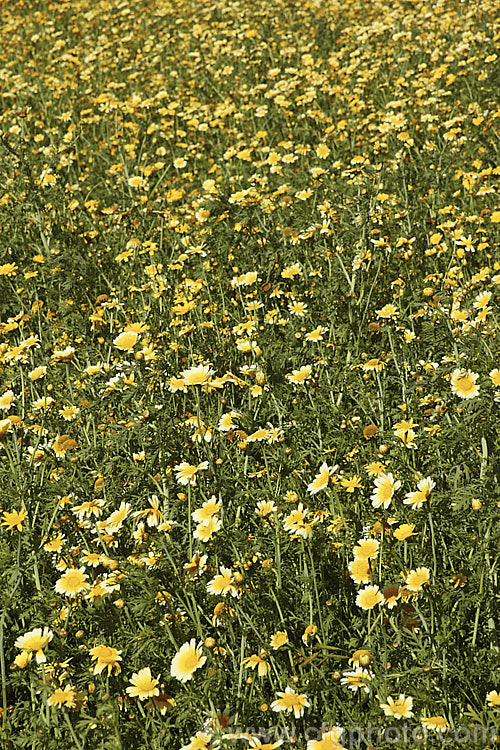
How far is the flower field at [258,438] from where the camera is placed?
1801 millimetres

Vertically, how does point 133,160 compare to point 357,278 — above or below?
above

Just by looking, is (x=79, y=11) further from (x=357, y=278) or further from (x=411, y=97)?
(x=357, y=278)

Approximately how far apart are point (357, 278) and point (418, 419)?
1.18m

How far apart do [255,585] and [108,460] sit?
30.0 inches

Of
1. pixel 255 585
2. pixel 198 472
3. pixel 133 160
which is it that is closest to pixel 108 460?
pixel 198 472

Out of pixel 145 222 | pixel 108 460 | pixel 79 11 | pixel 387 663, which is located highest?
pixel 79 11

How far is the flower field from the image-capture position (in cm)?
180

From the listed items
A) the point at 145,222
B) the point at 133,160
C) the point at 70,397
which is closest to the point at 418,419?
the point at 70,397

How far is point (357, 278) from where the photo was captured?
3389 millimetres

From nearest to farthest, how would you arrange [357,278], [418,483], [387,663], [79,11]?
[387,663] → [418,483] → [357,278] → [79,11]

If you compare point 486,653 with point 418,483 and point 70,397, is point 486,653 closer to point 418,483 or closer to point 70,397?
point 418,483

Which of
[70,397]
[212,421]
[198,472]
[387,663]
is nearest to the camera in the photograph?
[387,663]

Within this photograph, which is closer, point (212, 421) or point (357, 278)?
point (212, 421)

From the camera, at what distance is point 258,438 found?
2.35 m
